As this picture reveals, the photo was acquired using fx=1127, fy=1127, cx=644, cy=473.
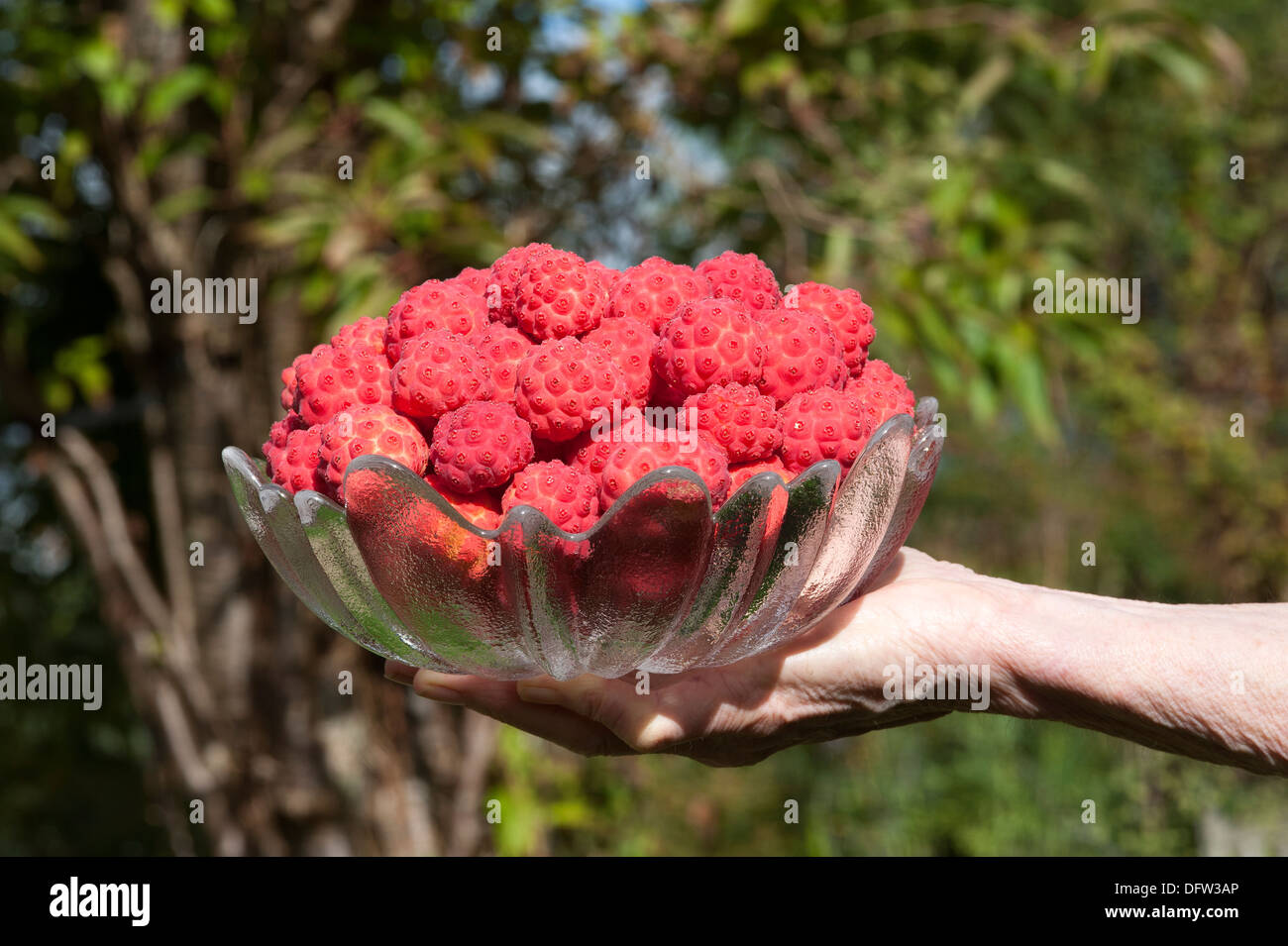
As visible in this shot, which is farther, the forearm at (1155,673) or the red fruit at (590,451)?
the forearm at (1155,673)

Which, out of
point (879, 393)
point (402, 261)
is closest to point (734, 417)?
point (879, 393)

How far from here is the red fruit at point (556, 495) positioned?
0.59m

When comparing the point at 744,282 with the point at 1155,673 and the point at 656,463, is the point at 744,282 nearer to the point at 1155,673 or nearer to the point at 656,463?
the point at 656,463

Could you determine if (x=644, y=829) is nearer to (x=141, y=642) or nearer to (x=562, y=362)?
(x=141, y=642)

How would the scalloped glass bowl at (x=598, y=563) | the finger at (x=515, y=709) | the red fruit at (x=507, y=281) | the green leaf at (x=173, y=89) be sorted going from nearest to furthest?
1. the scalloped glass bowl at (x=598, y=563)
2. the red fruit at (x=507, y=281)
3. the finger at (x=515, y=709)
4. the green leaf at (x=173, y=89)

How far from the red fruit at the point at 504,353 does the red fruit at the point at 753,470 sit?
13cm

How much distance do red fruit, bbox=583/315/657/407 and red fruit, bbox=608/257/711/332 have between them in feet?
0.07

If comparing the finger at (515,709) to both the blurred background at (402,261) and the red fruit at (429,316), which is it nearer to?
the red fruit at (429,316)

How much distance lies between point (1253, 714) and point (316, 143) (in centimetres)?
130

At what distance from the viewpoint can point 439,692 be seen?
0.79 m

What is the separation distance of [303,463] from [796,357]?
11.4 inches

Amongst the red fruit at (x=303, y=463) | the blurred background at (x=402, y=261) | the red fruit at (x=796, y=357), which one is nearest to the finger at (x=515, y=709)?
the red fruit at (x=303, y=463)

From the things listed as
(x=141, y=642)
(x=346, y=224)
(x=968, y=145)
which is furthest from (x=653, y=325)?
(x=141, y=642)

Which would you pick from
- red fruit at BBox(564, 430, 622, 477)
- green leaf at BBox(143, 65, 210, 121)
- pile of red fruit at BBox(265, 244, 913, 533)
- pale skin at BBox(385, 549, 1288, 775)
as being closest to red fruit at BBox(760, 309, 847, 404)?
pile of red fruit at BBox(265, 244, 913, 533)
